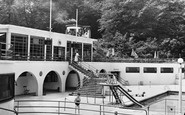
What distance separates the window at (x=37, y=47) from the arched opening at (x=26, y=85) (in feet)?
8.70

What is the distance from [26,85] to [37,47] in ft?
16.7

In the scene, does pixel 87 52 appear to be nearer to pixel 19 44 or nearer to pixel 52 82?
pixel 52 82

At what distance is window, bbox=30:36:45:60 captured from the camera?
3065 cm

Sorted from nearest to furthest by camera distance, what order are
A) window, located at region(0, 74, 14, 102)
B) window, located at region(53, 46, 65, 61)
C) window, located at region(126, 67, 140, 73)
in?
window, located at region(0, 74, 14, 102) < window, located at region(53, 46, 65, 61) < window, located at region(126, 67, 140, 73)

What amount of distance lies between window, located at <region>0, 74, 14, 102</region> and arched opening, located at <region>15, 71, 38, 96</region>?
15.6 metres

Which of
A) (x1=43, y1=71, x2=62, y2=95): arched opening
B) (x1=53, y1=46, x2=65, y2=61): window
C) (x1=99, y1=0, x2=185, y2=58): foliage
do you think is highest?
(x1=99, y1=0, x2=185, y2=58): foliage

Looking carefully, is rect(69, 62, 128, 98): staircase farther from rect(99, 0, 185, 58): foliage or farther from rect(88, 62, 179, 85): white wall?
rect(99, 0, 185, 58): foliage

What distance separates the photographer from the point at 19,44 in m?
29.0

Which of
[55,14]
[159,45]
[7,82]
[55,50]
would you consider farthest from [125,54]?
[7,82]

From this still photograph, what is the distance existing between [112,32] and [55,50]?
22.0m

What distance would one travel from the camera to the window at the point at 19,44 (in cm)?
2843

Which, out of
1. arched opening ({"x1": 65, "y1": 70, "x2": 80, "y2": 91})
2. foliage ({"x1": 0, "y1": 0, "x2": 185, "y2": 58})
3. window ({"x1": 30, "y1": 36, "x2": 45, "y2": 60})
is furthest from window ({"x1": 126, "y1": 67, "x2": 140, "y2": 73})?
window ({"x1": 30, "y1": 36, "x2": 45, "y2": 60})

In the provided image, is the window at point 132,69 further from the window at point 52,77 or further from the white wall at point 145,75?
the window at point 52,77

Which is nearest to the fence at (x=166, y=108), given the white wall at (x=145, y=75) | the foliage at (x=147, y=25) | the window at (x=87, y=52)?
A: the white wall at (x=145, y=75)
